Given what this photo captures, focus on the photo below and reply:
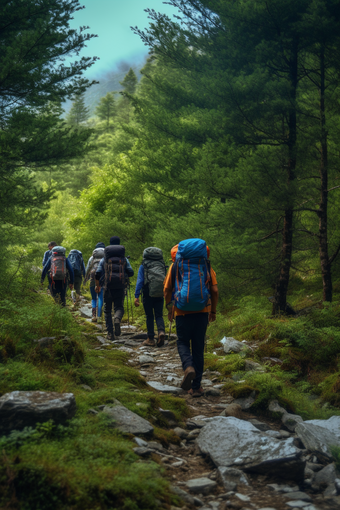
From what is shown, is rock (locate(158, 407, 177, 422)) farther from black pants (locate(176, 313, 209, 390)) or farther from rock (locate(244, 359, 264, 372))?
rock (locate(244, 359, 264, 372))

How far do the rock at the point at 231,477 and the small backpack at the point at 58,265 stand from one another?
7846 mm

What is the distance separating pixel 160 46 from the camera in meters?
13.5

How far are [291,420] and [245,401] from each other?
867mm

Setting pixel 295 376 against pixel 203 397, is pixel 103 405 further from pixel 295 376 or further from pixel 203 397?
pixel 295 376

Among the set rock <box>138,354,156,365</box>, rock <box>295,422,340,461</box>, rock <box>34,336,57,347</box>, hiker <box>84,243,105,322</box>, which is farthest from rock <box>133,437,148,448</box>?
hiker <box>84,243,105,322</box>

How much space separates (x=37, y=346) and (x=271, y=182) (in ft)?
21.7

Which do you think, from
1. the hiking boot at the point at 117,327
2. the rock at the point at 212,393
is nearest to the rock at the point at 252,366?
the rock at the point at 212,393

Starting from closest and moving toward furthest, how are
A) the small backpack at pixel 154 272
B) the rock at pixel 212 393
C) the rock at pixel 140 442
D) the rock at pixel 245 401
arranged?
1. the rock at pixel 140 442
2. the rock at pixel 245 401
3. the rock at pixel 212 393
4. the small backpack at pixel 154 272

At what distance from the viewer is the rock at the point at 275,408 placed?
→ 512cm

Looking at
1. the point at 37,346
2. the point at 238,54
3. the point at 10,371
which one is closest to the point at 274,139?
the point at 238,54

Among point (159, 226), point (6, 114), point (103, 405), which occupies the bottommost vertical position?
point (103, 405)

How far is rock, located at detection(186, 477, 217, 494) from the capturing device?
333 cm

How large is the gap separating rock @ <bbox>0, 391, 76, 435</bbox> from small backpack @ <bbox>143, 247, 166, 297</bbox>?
17.1 ft

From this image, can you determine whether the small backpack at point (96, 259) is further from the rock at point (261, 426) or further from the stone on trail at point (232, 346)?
the rock at point (261, 426)
